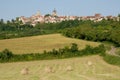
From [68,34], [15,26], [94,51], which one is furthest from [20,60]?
[15,26]

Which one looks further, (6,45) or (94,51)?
(6,45)

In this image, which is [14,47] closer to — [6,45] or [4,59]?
[6,45]

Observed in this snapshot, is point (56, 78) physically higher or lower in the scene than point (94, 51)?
higher

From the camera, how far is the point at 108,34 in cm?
9531

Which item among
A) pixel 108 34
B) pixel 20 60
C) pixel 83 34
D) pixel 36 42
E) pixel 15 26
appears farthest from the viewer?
pixel 15 26

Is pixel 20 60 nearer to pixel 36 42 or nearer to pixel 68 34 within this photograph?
pixel 36 42

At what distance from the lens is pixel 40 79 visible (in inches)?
1035

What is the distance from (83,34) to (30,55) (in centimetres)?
4449

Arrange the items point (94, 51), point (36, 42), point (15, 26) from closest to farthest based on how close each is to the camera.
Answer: point (94, 51)
point (36, 42)
point (15, 26)

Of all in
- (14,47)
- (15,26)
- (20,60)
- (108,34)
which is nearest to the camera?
(20,60)

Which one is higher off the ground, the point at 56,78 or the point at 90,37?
the point at 56,78

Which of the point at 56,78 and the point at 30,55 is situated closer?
the point at 56,78

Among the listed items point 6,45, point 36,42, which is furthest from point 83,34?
point 6,45

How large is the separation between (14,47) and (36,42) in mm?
10996
